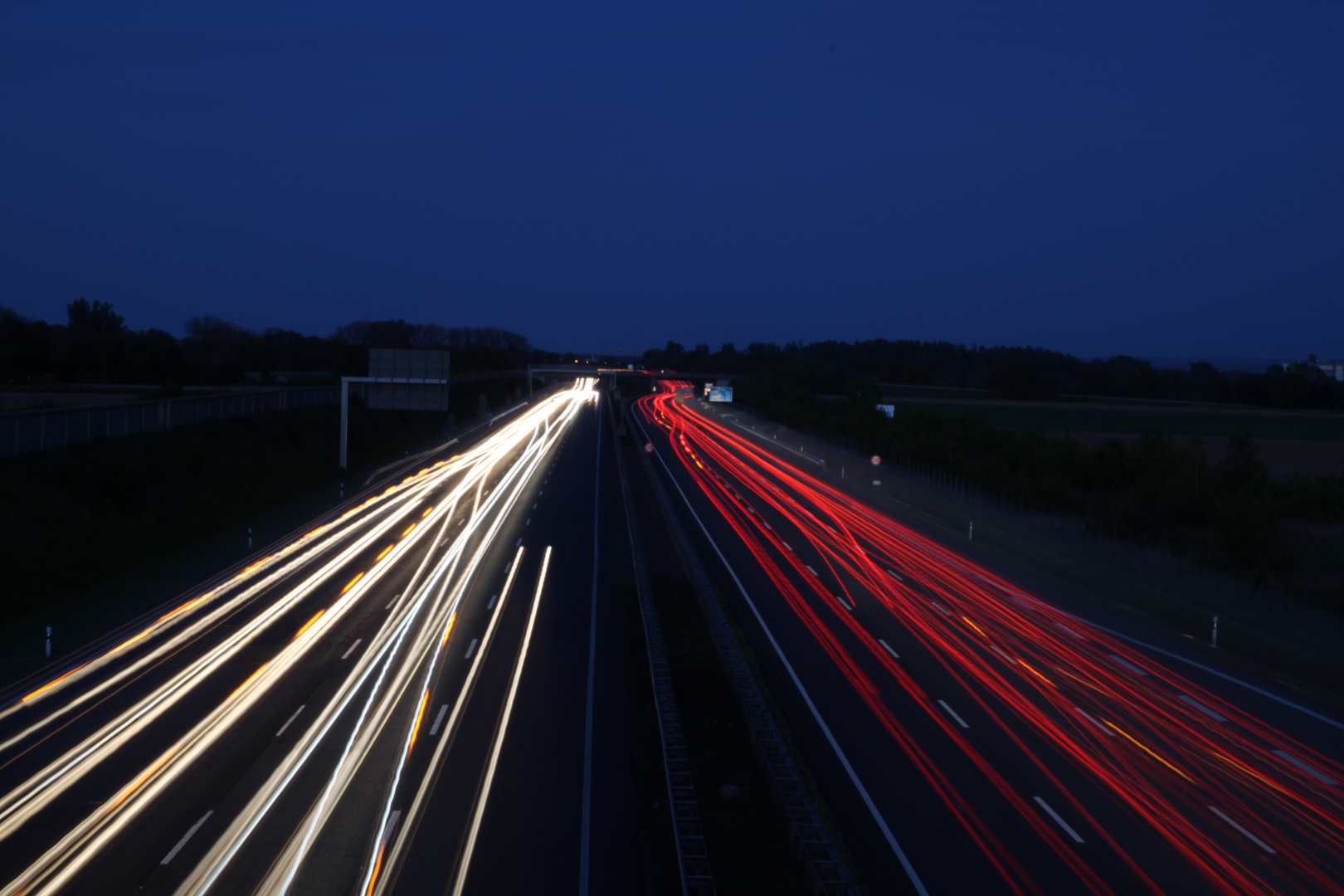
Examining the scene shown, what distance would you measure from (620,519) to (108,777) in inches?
1001

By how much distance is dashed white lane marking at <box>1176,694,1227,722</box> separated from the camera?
1805 cm

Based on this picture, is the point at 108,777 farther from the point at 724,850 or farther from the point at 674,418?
the point at 674,418

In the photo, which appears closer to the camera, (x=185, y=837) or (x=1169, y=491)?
Result: (x=185, y=837)

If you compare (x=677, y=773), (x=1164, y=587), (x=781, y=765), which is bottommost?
(x=677, y=773)

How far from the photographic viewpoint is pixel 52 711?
639 inches

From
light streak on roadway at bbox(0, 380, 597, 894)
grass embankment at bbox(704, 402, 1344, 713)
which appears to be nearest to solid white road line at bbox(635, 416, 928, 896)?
light streak on roadway at bbox(0, 380, 597, 894)

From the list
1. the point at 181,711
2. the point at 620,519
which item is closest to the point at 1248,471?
the point at 620,519

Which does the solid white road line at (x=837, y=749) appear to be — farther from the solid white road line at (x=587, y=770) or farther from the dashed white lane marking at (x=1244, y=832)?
the dashed white lane marking at (x=1244, y=832)

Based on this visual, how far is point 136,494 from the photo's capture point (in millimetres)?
32219

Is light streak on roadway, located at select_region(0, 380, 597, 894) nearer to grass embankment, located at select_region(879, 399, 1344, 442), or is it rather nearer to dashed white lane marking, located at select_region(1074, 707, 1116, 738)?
dashed white lane marking, located at select_region(1074, 707, 1116, 738)

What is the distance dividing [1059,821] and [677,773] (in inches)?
218

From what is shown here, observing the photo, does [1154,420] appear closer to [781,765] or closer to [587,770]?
[781,765]

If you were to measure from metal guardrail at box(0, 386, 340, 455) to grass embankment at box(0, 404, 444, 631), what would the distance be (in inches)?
20.0

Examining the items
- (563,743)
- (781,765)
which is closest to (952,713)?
(781,765)
